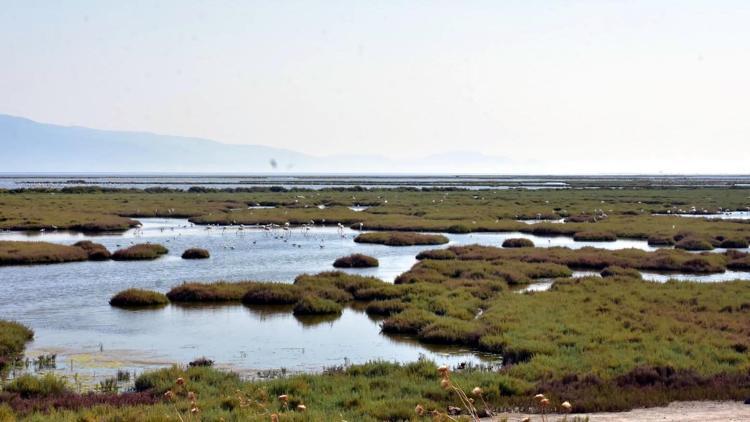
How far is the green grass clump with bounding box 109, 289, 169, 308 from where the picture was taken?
28953 millimetres

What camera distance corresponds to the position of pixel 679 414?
14.4 m

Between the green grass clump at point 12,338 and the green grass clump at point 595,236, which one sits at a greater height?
the green grass clump at point 12,338

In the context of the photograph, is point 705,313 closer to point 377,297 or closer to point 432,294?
point 432,294

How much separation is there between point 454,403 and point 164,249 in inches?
1344

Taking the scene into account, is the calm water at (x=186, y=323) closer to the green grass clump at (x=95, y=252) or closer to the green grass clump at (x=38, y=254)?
the green grass clump at (x=38, y=254)

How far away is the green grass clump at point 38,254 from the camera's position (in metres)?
41.0

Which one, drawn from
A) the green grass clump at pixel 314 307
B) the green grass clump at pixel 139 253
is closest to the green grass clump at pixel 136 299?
the green grass clump at pixel 314 307

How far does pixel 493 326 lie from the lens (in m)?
23.4

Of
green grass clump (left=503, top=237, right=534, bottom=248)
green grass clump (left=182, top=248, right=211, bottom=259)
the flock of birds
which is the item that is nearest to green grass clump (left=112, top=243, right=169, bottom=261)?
green grass clump (left=182, top=248, right=211, bottom=259)

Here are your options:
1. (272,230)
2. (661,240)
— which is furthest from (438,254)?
(272,230)

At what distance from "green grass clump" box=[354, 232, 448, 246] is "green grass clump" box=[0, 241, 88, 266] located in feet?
63.5

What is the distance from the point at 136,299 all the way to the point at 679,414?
21.0 metres

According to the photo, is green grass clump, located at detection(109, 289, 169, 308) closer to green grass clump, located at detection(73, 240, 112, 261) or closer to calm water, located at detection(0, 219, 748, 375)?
calm water, located at detection(0, 219, 748, 375)

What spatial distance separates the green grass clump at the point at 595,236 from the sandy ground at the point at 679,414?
42.1m
